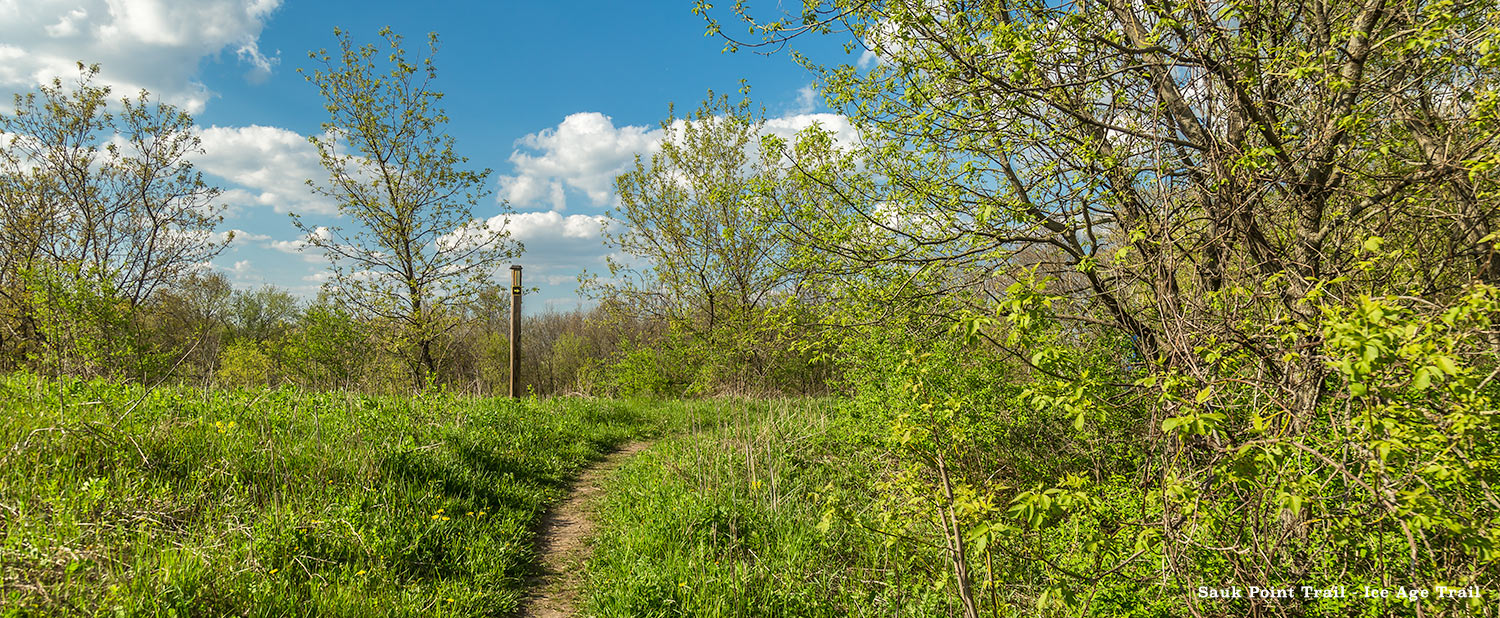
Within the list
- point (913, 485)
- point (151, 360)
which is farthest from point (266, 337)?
point (913, 485)

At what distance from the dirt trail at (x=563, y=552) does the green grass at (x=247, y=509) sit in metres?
0.13

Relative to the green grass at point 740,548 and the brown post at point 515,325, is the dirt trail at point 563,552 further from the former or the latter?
the brown post at point 515,325

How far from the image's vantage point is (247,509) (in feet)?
12.4

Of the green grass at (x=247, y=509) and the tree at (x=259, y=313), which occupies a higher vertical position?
the tree at (x=259, y=313)

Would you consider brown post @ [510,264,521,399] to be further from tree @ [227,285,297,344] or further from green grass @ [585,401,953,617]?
tree @ [227,285,297,344]

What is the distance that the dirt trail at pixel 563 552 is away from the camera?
3.89 metres

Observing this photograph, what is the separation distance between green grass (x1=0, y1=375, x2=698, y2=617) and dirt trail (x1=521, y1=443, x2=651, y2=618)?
13cm

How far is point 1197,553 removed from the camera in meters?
2.77

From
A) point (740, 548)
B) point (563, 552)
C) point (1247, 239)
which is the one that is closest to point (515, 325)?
point (563, 552)

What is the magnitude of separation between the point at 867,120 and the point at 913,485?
3.34 meters

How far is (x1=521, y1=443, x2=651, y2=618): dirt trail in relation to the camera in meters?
3.89

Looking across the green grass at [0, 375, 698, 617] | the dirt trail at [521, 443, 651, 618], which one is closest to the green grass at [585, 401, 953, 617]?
the dirt trail at [521, 443, 651, 618]

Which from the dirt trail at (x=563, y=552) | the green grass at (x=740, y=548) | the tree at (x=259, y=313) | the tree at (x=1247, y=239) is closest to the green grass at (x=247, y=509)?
the dirt trail at (x=563, y=552)

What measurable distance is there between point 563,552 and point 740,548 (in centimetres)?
143
